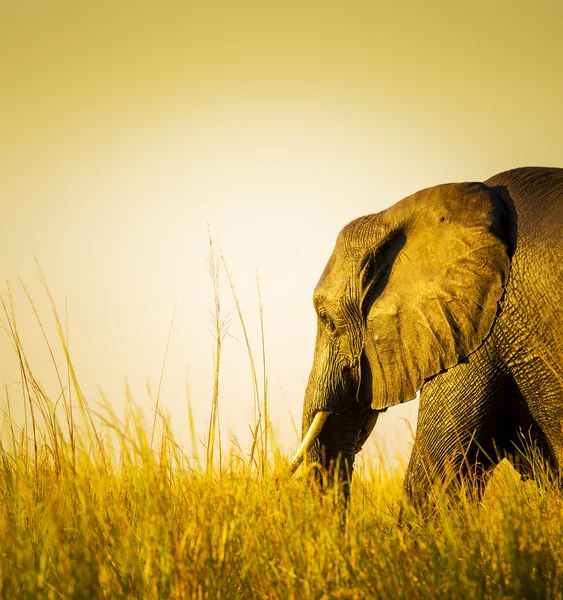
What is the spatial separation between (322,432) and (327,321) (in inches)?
26.6

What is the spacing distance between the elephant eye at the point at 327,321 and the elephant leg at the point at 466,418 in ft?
2.40

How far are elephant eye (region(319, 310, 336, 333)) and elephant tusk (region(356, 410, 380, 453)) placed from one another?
0.65 meters

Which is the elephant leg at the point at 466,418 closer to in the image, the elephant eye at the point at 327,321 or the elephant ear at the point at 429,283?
the elephant ear at the point at 429,283

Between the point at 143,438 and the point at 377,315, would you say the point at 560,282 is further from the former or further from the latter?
the point at 143,438

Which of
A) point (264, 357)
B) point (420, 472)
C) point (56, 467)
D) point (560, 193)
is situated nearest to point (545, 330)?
point (560, 193)

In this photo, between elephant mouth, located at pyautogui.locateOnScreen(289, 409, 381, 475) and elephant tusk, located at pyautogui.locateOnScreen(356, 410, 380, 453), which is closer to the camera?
elephant mouth, located at pyautogui.locateOnScreen(289, 409, 381, 475)

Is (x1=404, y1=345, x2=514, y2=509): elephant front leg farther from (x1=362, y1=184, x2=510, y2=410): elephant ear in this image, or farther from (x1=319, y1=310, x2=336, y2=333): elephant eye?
(x1=319, y1=310, x2=336, y2=333): elephant eye

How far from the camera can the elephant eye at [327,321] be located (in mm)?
4832

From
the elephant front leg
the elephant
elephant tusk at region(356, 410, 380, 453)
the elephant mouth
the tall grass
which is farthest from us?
elephant tusk at region(356, 410, 380, 453)

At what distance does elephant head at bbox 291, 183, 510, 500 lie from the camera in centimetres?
423

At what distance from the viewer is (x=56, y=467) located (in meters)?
3.62

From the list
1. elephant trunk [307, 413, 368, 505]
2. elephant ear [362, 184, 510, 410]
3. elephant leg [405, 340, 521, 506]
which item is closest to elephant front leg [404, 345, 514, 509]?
elephant leg [405, 340, 521, 506]

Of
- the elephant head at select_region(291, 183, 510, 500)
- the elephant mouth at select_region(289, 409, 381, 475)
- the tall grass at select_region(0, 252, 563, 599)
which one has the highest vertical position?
the elephant head at select_region(291, 183, 510, 500)

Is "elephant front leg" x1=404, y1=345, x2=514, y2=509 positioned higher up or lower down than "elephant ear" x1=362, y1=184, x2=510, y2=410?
lower down
